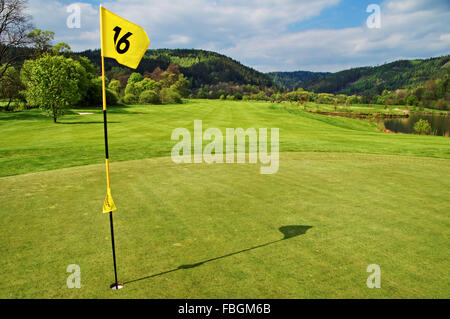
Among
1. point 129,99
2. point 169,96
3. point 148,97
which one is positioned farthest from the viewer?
point 169,96

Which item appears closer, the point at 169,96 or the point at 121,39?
the point at 121,39

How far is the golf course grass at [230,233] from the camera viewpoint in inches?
161

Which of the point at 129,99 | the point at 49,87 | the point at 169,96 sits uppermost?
the point at 169,96

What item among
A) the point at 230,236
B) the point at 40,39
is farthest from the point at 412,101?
the point at 230,236

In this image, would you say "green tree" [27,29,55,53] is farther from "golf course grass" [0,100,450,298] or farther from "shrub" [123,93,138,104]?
"golf course grass" [0,100,450,298]

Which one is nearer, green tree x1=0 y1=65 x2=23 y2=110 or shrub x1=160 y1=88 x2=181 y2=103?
green tree x1=0 y1=65 x2=23 y2=110

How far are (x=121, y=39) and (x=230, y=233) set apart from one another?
412 cm

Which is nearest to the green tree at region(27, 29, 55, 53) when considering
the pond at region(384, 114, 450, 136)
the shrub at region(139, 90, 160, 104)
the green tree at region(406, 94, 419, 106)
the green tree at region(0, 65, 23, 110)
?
the green tree at region(0, 65, 23, 110)

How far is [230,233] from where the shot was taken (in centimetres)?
574

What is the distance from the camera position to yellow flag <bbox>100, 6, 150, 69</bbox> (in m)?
4.46

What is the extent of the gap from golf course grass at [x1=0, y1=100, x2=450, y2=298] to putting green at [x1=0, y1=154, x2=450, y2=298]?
0.03m

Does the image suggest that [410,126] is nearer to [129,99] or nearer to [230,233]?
[129,99]
